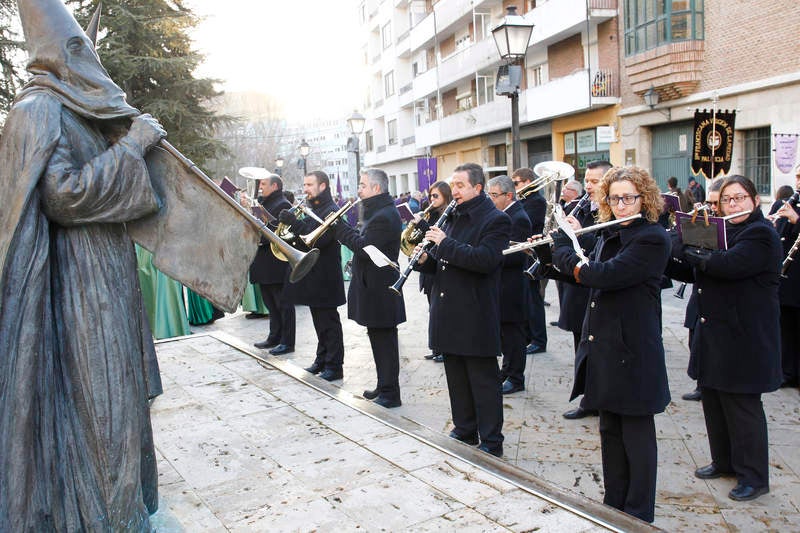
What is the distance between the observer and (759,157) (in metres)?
15.9

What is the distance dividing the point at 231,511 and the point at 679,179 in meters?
17.8

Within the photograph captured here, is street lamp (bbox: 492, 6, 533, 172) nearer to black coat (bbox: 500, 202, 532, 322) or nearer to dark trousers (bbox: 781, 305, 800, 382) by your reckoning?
black coat (bbox: 500, 202, 532, 322)

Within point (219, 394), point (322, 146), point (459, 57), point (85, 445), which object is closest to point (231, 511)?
point (85, 445)

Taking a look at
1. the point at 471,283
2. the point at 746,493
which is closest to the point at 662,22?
the point at 471,283

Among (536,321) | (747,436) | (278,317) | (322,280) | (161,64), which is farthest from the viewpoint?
(161,64)

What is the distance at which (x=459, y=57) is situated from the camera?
31359 millimetres

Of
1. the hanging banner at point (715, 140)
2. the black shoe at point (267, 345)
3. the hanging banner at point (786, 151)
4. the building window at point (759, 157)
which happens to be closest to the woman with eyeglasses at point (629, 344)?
the black shoe at point (267, 345)

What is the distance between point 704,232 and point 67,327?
362 centimetres

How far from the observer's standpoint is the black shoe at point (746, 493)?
13.1 feet

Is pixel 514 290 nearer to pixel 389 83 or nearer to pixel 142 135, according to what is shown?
pixel 142 135

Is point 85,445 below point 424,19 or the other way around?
below

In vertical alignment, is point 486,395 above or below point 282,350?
above

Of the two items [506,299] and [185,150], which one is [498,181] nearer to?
[506,299]

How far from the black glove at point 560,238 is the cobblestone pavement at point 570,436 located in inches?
59.9
